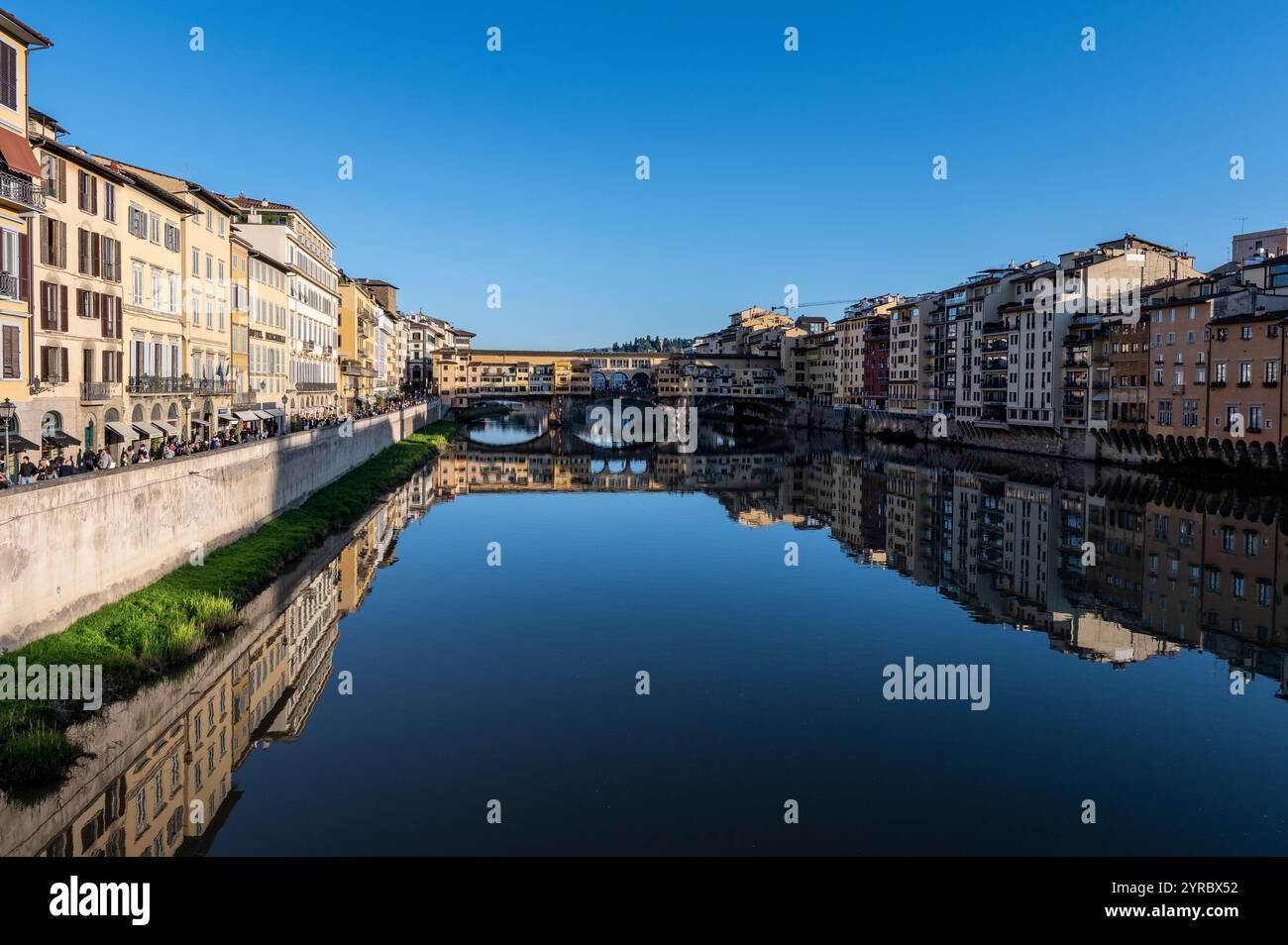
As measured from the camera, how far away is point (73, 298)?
2445cm

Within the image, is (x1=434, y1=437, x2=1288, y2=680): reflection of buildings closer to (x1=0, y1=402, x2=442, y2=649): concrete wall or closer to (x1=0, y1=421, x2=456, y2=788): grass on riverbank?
(x1=0, y1=421, x2=456, y2=788): grass on riverbank

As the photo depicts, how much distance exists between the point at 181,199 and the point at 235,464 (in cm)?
1263

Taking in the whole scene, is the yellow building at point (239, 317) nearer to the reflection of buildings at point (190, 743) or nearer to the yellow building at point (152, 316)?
the yellow building at point (152, 316)

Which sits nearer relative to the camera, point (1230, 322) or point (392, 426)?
point (1230, 322)

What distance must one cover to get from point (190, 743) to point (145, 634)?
321cm

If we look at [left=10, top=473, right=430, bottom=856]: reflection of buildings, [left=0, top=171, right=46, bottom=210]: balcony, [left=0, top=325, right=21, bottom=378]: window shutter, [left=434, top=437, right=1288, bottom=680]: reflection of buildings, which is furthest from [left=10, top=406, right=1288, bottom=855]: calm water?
[left=0, top=171, right=46, bottom=210]: balcony

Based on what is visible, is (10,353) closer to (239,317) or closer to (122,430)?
(122,430)

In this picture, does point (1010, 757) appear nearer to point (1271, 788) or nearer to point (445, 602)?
point (1271, 788)

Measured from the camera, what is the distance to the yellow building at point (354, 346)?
70625 millimetres

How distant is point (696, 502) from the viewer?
4603 centimetres

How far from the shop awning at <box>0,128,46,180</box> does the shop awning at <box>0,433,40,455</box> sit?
5.53 metres

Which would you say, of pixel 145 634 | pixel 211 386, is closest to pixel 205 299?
pixel 211 386

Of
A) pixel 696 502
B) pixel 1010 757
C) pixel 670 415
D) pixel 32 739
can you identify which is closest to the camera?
pixel 32 739
